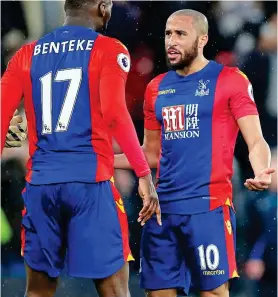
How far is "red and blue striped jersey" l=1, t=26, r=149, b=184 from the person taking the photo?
115 inches

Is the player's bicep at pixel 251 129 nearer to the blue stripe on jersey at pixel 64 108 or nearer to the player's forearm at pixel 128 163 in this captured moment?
the player's forearm at pixel 128 163

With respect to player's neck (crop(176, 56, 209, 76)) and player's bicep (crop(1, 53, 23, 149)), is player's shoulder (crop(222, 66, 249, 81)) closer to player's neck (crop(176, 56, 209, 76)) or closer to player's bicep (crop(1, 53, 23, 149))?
player's neck (crop(176, 56, 209, 76))

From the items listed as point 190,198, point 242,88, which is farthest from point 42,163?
point 242,88

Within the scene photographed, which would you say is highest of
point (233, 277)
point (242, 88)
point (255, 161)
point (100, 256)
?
point (242, 88)

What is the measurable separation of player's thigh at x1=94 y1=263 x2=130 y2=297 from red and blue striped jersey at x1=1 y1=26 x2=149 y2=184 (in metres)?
0.36

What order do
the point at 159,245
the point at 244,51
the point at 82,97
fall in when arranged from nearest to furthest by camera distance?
1. the point at 82,97
2. the point at 159,245
3. the point at 244,51

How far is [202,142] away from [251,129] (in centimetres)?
23

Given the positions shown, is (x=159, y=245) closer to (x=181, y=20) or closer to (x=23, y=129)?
(x=23, y=129)

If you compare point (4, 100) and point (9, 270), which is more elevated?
point (4, 100)

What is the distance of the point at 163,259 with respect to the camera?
360 cm

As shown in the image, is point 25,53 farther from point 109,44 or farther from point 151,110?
point 151,110

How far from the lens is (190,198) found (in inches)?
139

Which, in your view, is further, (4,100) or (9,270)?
(9,270)

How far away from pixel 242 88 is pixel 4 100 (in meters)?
1.11
